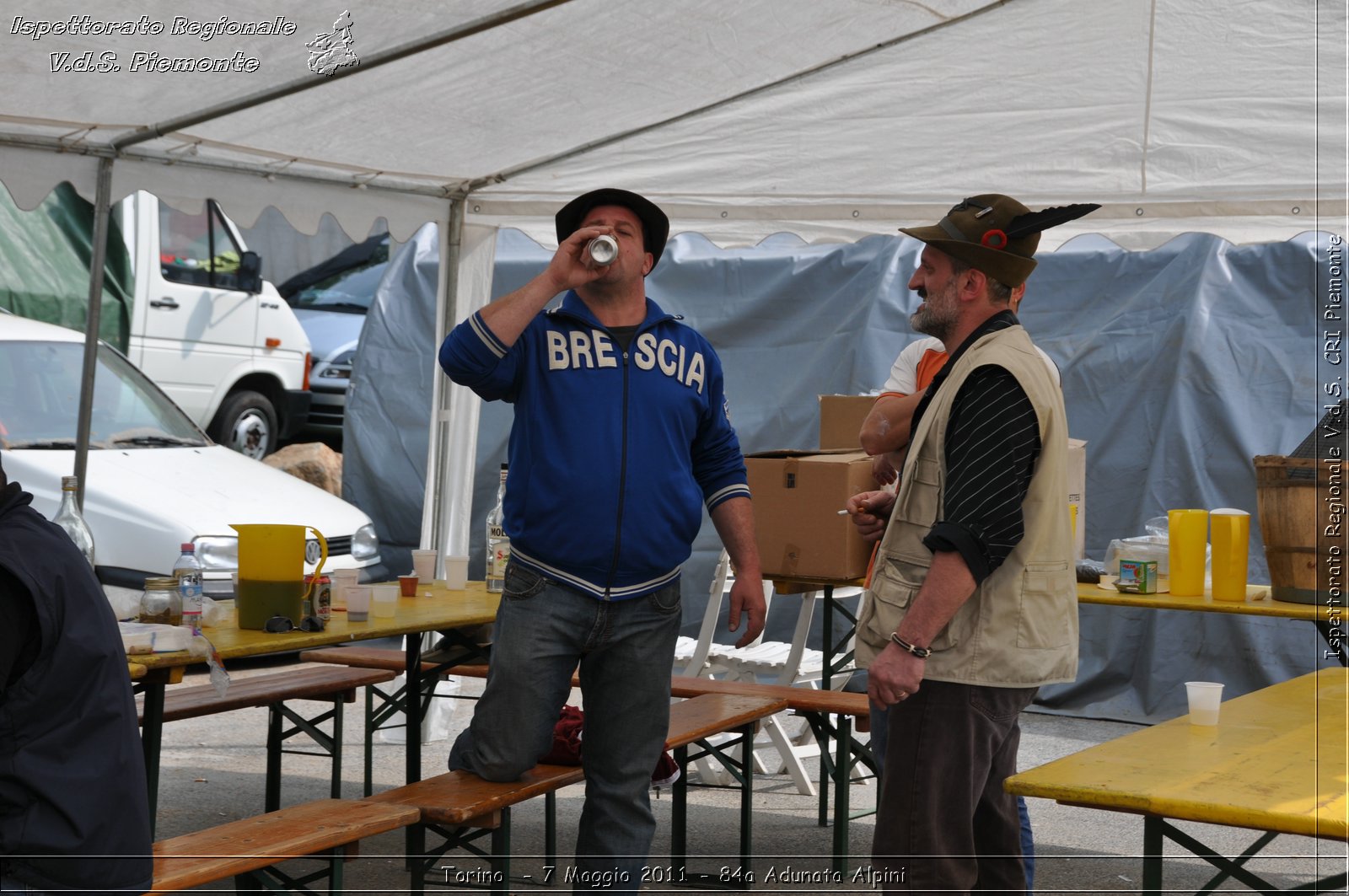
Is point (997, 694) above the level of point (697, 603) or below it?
above

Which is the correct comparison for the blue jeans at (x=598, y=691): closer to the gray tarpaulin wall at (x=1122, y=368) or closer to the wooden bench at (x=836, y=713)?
the wooden bench at (x=836, y=713)

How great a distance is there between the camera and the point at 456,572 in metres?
5.09

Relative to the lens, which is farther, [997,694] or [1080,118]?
[1080,118]

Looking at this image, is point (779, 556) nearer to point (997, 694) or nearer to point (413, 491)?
point (997, 694)

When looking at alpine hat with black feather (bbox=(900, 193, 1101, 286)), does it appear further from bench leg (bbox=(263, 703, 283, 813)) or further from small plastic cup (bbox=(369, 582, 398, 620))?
bench leg (bbox=(263, 703, 283, 813))

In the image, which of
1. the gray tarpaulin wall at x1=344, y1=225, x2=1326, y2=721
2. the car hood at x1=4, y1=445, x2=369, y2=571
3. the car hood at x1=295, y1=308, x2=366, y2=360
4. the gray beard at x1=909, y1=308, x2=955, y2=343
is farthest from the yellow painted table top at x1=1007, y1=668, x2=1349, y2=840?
the car hood at x1=295, y1=308, x2=366, y2=360

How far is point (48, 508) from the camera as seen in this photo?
7449mm

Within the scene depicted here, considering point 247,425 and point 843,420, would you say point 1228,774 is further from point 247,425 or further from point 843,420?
point 247,425

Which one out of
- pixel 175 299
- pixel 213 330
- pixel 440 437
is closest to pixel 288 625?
pixel 440 437

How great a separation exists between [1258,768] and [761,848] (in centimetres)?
283

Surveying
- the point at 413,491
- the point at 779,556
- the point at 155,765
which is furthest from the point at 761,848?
the point at 413,491

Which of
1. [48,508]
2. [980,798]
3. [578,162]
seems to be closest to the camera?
[980,798]

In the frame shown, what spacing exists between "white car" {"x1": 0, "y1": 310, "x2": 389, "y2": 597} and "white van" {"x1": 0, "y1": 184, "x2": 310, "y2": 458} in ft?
3.40

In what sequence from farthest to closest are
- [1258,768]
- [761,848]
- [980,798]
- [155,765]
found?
[761,848]
[155,765]
[980,798]
[1258,768]
